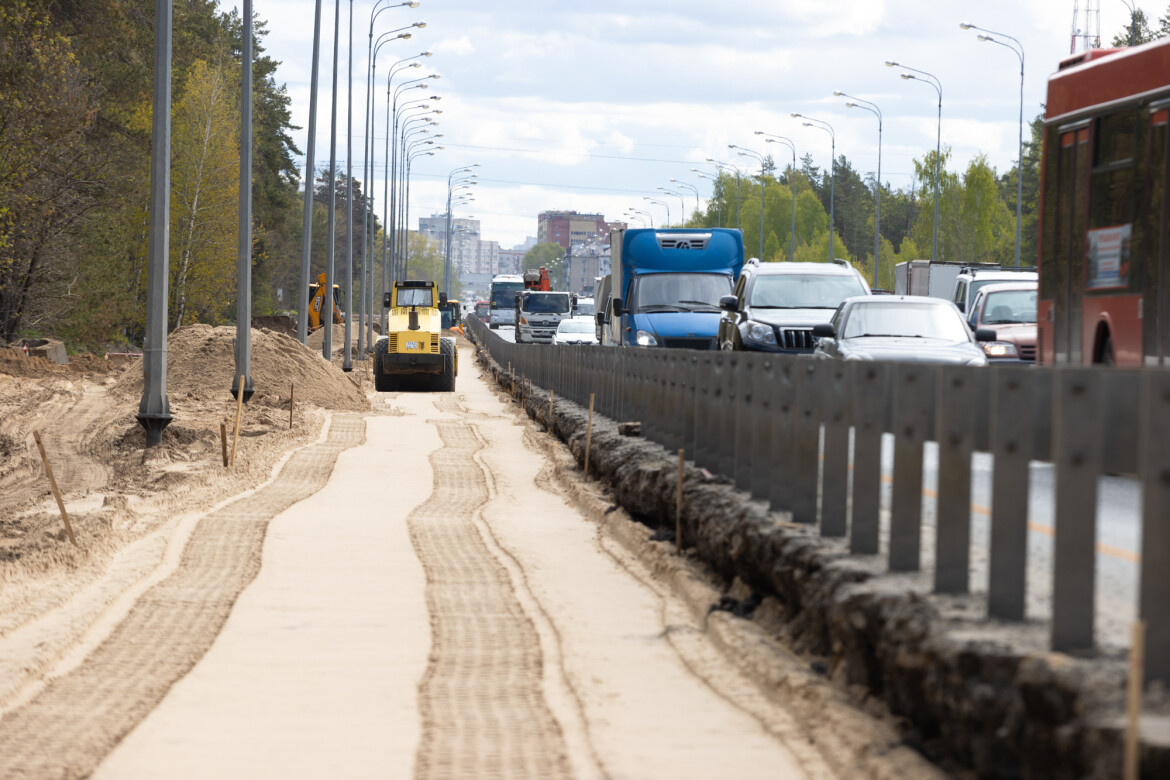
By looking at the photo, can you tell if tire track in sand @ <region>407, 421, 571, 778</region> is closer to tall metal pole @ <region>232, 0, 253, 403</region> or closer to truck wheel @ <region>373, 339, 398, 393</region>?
tall metal pole @ <region>232, 0, 253, 403</region>

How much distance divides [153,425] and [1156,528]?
62.1 feet

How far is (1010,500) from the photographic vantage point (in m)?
6.08

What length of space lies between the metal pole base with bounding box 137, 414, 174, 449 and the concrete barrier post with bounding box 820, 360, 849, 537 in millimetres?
15005

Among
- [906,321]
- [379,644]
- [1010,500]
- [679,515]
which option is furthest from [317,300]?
[1010,500]

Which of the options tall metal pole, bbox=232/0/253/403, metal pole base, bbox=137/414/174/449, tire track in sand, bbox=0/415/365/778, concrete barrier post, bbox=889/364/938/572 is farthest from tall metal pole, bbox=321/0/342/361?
concrete barrier post, bbox=889/364/938/572

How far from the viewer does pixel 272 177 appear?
94188 millimetres

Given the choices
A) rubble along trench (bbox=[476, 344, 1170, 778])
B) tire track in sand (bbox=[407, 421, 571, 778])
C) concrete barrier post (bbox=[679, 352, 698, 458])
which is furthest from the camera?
concrete barrier post (bbox=[679, 352, 698, 458])

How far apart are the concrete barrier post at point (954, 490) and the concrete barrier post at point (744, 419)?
4.23 metres

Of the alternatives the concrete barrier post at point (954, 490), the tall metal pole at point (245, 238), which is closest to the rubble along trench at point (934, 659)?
the concrete barrier post at point (954, 490)

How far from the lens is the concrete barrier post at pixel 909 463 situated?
23.7 ft

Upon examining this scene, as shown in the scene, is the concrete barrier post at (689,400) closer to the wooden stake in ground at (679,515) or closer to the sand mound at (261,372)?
the wooden stake in ground at (679,515)

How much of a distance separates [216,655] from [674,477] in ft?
17.0

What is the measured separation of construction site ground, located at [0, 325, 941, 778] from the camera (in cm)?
684

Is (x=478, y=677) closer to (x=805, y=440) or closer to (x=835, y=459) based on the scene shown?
(x=835, y=459)
